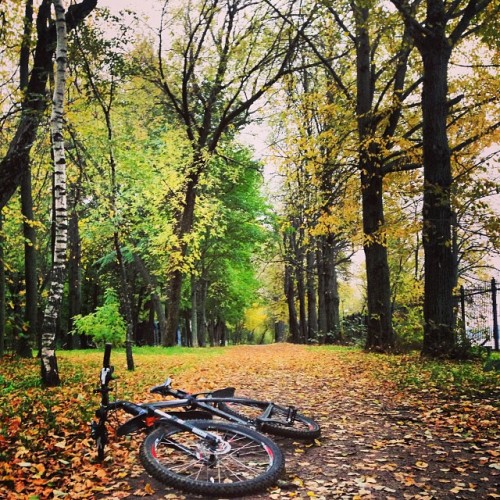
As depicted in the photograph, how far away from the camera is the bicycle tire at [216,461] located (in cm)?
392

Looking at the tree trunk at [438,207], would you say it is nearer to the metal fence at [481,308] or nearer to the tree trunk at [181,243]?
the metal fence at [481,308]

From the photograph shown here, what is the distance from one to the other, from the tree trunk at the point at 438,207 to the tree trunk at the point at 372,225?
297 cm

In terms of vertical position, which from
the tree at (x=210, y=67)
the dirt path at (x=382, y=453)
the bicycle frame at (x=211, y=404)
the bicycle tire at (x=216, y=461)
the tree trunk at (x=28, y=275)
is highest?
the tree at (x=210, y=67)

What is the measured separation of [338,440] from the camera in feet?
18.4

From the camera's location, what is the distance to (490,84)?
12.8 m

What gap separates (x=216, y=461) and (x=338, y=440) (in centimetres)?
189

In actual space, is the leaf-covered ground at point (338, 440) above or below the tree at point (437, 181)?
below

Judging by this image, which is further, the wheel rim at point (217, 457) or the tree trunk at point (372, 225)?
the tree trunk at point (372, 225)

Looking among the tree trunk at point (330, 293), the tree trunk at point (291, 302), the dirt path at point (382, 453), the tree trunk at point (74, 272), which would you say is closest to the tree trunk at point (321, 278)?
the tree trunk at point (330, 293)

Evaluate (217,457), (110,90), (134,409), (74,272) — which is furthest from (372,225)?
(74,272)

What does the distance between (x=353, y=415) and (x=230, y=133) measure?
19.0 metres

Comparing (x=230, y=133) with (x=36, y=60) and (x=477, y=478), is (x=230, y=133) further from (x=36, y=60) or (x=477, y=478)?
(x=477, y=478)

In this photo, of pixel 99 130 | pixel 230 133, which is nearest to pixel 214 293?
pixel 230 133

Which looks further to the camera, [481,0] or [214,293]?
[214,293]
